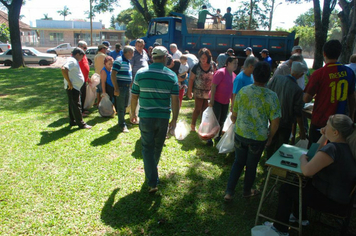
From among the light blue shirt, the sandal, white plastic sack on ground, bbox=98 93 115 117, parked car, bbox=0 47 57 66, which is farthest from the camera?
parked car, bbox=0 47 57 66

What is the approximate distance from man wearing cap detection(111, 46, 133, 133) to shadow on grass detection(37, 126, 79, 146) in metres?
1.09

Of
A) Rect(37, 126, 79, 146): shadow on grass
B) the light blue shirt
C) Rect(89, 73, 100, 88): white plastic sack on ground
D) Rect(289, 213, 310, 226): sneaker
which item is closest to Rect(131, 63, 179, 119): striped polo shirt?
the light blue shirt

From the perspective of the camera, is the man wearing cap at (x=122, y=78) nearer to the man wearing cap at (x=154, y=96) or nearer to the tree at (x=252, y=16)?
the man wearing cap at (x=154, y=96)

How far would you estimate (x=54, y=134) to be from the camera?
5.34m

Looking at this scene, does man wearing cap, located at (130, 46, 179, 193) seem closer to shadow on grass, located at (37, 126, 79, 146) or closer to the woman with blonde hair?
the woman with blonde hair

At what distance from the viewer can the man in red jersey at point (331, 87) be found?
3252mm

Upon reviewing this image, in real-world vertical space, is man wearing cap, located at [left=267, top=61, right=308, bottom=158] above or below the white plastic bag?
above

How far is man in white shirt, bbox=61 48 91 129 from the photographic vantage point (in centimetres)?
505

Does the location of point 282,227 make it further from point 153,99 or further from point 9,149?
point 9,149

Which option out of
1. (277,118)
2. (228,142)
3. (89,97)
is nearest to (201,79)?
(228,142)

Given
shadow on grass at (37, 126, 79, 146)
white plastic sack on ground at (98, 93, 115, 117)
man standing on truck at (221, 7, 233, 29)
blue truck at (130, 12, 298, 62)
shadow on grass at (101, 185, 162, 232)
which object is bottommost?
shadow on grass at (101, 185, 162, 232)

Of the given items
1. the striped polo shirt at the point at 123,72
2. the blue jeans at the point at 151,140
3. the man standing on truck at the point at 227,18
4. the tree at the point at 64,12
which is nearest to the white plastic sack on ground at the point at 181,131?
the striped polo shirt at the point at 123,72

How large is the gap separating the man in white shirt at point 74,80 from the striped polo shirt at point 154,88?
8.19 ft

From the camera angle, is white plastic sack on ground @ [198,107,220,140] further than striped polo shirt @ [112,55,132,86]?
No
